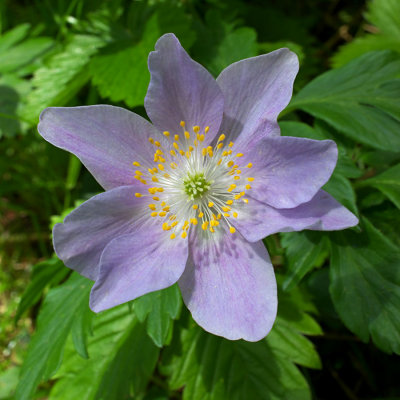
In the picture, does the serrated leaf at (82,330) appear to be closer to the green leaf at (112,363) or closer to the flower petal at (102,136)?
the green leaf at (112,363)

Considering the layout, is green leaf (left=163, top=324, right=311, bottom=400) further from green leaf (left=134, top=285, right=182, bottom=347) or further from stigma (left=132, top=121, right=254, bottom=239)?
stigma (left=132, top=121, right=254, bottom=239)

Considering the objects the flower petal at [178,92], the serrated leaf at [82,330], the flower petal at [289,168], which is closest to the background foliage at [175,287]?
the serrated leaf at [82,330]

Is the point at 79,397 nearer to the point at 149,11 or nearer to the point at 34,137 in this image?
the point at 34,137

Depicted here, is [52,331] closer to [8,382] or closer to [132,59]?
[8,382]

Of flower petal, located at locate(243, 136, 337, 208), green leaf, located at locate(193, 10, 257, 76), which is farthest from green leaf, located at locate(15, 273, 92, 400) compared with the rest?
green leaf, located at locate(193, 10, 257, 76)

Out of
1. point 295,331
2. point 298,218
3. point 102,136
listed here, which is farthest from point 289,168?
point 295,331

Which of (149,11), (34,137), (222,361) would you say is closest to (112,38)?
(149,11)
